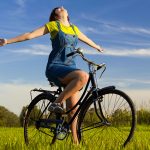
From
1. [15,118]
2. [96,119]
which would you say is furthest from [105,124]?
[15,118]

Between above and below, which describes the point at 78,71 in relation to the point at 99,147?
above

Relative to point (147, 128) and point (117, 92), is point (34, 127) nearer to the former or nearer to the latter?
point (117, 92)

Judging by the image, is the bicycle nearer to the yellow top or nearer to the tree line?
the yellow top

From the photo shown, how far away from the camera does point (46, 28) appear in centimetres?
744

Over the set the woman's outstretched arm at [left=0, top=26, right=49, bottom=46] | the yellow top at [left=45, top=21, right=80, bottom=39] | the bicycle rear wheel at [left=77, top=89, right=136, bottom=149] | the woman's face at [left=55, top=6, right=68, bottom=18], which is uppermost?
the woman's face at [left=55, top=6, right=68, bottom=18]

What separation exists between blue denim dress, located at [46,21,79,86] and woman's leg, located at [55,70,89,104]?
154 millimetres

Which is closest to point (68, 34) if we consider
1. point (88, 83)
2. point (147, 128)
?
point (88, 83)

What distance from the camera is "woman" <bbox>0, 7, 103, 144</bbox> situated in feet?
23.3

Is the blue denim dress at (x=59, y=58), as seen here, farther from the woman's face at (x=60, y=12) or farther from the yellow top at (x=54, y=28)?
the woman's face at (x=60, y=12)

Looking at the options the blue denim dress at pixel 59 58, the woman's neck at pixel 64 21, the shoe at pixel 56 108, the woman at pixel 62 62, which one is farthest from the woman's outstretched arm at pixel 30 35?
the shoe at pixel 56 108

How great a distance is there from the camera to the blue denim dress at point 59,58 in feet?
23.9

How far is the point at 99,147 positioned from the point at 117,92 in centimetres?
86

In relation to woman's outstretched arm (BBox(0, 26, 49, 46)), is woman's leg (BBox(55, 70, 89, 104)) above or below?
below

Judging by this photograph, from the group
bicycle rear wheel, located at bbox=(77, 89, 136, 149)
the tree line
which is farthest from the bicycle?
the tree line
